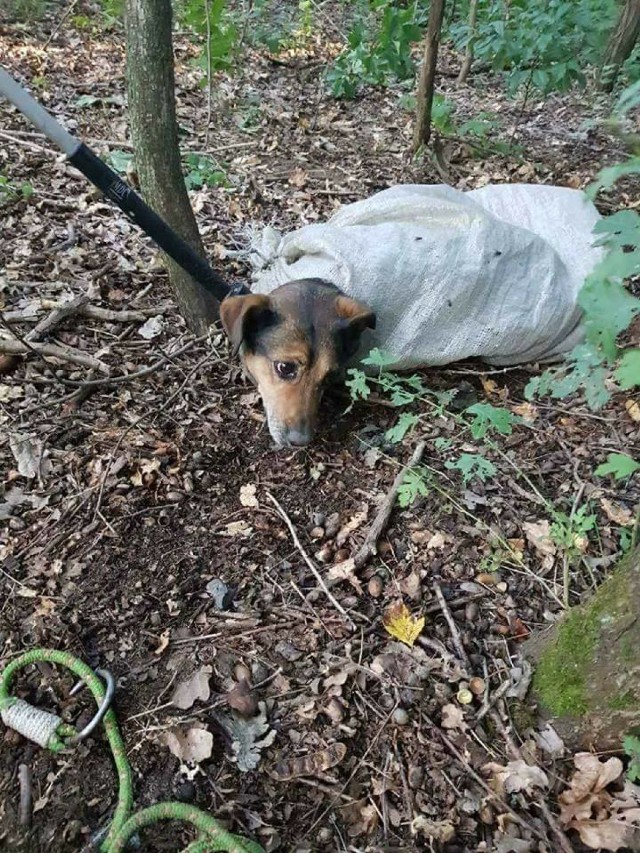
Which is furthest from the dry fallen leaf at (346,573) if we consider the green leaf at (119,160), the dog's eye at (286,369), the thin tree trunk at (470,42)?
the thin tree trunk at (470,42)

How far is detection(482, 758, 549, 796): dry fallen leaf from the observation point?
2328 millimetres

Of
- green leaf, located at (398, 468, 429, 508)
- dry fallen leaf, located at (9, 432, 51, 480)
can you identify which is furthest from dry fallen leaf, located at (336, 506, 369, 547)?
dry fallen leaf, located at (9, 432, 51, 480)

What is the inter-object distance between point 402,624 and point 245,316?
194 centimetres

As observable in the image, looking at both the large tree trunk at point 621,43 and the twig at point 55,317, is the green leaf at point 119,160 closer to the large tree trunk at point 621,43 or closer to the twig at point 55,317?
the twig at point 55,317

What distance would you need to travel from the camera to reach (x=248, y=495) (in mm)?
3475

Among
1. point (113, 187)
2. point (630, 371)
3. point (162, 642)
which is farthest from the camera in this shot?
point (113, 187)

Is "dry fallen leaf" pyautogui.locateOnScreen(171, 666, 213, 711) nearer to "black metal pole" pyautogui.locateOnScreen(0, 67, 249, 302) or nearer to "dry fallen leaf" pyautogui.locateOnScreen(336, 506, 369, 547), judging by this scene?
"dry fallen leaf" pyautogui.locateOnScreen(336, 506, 369, 547)

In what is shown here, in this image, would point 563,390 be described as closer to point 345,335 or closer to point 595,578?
point 595,578

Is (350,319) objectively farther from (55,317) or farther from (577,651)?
(577,651)

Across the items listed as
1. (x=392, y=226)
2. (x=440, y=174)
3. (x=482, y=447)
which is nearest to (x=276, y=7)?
(x=440, y=174)

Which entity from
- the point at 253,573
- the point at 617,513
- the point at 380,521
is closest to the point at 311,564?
the point at 253,573

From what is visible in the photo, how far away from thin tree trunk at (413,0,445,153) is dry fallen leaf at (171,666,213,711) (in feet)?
18.6

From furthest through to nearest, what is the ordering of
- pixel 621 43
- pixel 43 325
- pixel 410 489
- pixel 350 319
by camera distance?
pixel 621 43 < pixel 43 325 < pixel 350 319 < pixel 410 489

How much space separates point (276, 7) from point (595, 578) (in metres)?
10.4
